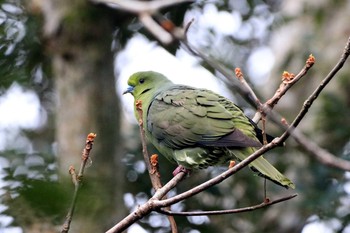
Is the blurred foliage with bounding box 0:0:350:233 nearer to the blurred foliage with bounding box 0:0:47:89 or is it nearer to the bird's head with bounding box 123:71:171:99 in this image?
the blurred foliage with bounding box 0:0:47:89

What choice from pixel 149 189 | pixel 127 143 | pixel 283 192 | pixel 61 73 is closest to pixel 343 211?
pixel 283 192

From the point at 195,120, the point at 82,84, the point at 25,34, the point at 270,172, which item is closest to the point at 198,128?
the point at 195,120

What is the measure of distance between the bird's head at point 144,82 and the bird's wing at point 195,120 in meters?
0.49

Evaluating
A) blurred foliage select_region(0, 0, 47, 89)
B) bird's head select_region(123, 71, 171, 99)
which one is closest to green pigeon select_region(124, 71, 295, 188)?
bird's head select_region(123, 71, 171, 99)

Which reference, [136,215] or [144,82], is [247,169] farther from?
[136,215]

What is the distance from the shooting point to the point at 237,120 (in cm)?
362

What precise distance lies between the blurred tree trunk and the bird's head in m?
0.71

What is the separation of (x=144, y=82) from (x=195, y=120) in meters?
0.98

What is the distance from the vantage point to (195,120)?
3.76 metres

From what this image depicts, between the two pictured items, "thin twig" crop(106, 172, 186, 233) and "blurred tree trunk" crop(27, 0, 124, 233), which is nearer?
"thin twig" crop(106, 172, 186, 233)

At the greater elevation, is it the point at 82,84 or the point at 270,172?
the point at 82,84

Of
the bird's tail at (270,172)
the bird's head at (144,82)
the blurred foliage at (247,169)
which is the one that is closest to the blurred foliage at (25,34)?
the blurred foliage at (247,169)

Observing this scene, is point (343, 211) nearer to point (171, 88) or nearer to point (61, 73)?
point (171, 88)

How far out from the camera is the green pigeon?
3480mm
